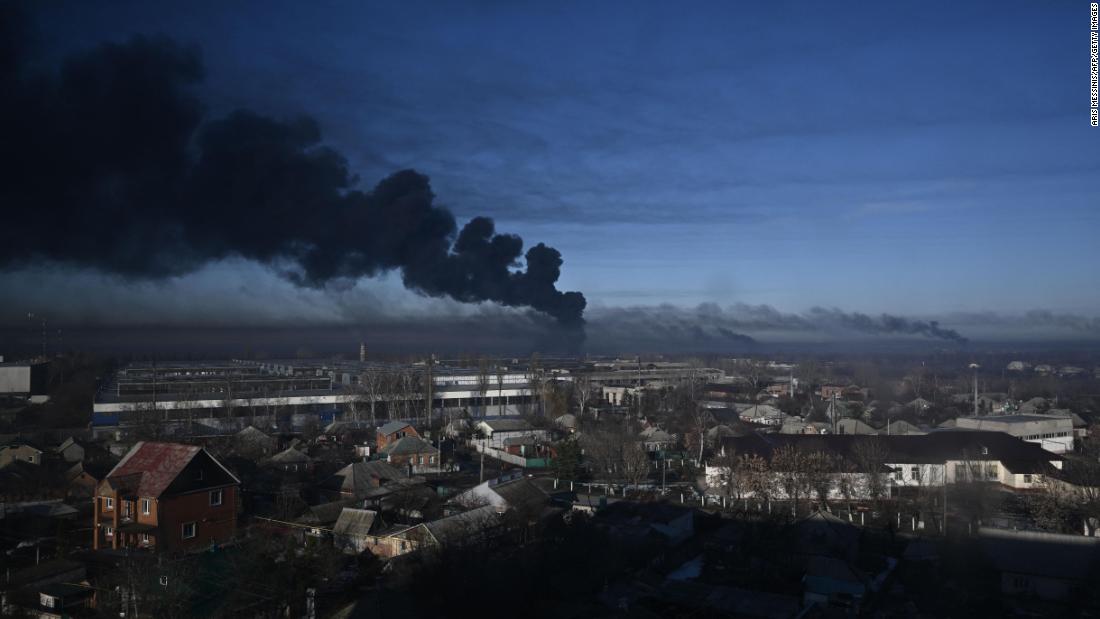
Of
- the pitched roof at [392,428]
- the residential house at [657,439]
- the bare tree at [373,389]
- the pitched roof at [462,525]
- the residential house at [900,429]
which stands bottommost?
the residential house at [657,439]

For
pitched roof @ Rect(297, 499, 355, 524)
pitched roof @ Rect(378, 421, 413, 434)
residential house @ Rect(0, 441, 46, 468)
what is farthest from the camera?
pitched roof @ Rect(378, 421, 413, 434)

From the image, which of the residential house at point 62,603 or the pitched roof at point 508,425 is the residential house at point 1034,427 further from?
the residential house at point 62,603

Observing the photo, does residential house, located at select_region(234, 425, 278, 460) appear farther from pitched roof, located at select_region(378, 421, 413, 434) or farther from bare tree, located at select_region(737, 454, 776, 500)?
bare tree, located at select_region(737, 454, 776, 500)

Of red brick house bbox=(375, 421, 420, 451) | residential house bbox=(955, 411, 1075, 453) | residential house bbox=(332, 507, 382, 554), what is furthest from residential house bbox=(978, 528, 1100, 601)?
red brick house bbox=(375, 421, 420, 451)

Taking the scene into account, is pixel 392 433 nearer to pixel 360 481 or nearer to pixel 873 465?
pixel 360 481

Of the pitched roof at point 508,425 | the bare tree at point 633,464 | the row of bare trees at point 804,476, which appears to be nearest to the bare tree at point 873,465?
the row of bare trees at point 804,476

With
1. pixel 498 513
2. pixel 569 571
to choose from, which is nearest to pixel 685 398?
pixel 498 513
